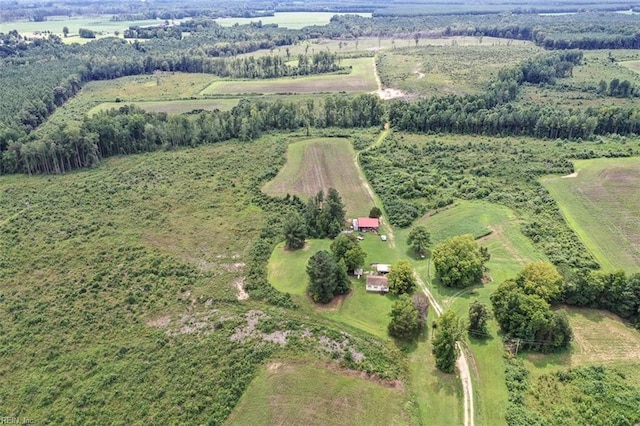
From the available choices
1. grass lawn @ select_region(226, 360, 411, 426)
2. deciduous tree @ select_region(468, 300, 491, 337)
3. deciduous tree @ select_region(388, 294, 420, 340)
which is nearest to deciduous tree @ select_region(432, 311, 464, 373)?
deciduous tree @ select_region(388, 294, 420, 340)

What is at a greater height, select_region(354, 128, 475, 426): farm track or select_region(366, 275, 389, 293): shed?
select_region(366, 275, 389, 293): shed

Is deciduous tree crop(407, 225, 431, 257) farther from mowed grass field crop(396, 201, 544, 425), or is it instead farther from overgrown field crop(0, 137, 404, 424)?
overgrown field crop(0, 137, 404, 424)

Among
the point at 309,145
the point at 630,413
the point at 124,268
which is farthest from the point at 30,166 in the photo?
the point at 630,413

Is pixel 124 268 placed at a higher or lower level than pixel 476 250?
lower

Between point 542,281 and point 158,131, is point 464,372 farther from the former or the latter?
point 158,131

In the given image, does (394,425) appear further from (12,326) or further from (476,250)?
(12,326)

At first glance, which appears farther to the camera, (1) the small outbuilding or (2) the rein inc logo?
(1) the small outbuilding
